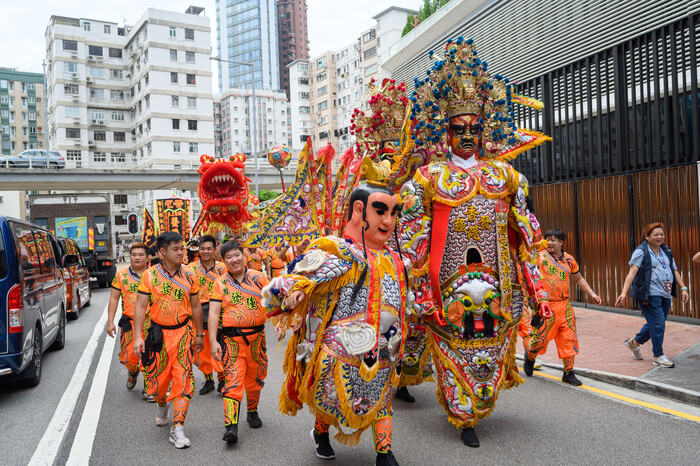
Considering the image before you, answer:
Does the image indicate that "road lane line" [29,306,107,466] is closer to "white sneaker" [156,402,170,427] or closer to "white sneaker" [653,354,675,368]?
"white sneaker" [156,402,170,427]

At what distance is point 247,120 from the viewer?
9662cm

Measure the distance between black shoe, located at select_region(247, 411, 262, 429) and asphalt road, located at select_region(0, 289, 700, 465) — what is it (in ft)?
0.19

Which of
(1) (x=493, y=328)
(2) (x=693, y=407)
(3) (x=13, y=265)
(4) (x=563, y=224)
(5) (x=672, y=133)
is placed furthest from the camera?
(4) (x=563, y=224)

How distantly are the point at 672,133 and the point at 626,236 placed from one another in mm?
1973

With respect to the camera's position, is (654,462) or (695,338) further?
(695,338)

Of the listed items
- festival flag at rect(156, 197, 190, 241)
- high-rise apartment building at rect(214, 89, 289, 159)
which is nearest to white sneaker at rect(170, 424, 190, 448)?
festival flag at rect(156, 197, 190, 241)

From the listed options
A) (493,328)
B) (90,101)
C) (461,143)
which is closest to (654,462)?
(493,328)

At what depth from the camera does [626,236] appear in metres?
10.2

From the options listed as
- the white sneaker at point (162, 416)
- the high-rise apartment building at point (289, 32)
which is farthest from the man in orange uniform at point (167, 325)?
the high-rise apartment building at point (289, 32)

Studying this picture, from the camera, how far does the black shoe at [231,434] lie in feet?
15.0

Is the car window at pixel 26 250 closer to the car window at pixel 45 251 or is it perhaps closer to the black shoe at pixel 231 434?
the car window at pixel 45 251

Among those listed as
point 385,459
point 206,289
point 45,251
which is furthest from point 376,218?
point 45,251

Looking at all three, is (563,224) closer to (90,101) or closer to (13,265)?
(13,265)

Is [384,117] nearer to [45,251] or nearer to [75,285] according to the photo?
[45,251]
